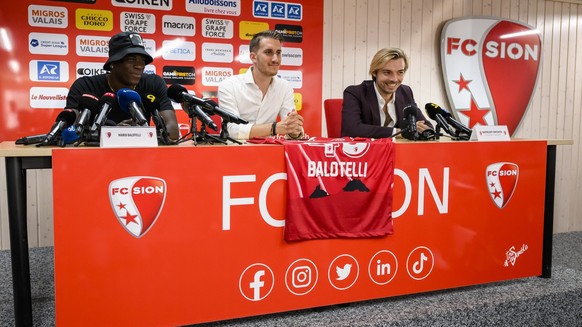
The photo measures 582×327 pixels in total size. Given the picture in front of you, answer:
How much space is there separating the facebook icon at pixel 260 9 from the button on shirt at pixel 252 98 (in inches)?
27.8

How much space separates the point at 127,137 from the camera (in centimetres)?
164

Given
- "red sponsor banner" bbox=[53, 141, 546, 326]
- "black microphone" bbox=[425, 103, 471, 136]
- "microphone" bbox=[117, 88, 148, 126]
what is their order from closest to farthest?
"red sponsor banner" bbox=[53, 141, 546, 326], "microphone" bbox=[117, 88, 148, 126], "black microphone" bbox=[425, 103, 471, 136]

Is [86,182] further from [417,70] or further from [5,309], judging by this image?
[417,70]

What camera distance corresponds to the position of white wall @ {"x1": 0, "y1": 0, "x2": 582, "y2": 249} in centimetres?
347

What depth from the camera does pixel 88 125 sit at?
170 centimetres

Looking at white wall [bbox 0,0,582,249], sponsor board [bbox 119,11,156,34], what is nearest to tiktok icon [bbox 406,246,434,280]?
white wall [bbox 0,0,582,249]

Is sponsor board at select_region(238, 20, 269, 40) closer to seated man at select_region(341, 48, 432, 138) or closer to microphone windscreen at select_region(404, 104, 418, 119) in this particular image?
seated man at select_region(341, 48, 432, 138)

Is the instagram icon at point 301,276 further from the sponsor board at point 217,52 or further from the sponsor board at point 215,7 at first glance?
the sponsor board at point 215,7

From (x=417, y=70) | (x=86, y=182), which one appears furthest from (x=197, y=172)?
(x=417, y=70)

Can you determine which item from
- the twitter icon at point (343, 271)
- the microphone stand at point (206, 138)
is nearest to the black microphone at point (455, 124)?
the twitter icon at point (343, 271)

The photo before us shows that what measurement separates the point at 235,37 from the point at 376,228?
1846 millimetres

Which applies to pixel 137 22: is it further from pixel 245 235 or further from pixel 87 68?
pixel 245 235

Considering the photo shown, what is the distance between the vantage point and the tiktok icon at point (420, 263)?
209 cm

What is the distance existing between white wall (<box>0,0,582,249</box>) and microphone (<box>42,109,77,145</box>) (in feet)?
5.03
